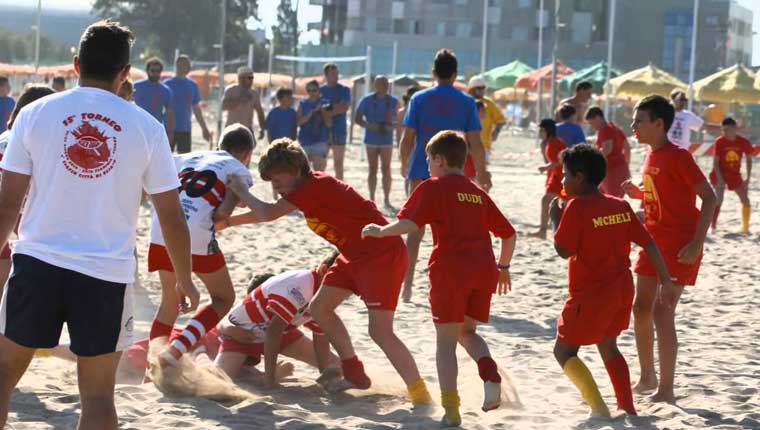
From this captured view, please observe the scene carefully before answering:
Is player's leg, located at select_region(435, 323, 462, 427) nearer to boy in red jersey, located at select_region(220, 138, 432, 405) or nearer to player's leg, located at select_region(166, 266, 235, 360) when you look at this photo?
boy in red jersey, located at select_region(220, 138, 432, 405)

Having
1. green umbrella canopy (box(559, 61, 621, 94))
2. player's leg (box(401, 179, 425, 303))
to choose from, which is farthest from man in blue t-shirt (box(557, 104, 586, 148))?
green umbrella canopy (box(559, 61, 621, 94))

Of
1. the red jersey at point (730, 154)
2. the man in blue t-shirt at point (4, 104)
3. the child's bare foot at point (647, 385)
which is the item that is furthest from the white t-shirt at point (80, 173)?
the red jersey at point (730, 154)

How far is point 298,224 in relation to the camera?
44.3 ft

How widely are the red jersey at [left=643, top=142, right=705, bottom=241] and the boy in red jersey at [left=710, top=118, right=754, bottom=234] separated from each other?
8964 mm

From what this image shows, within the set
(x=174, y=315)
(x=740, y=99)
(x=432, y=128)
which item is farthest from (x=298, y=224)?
(x=740, y=99)

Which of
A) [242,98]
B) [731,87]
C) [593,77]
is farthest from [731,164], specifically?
[593,77]

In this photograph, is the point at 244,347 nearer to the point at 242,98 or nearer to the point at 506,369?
the point at 506,369

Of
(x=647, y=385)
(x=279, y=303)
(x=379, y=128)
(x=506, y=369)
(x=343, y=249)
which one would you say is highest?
(x=379, y=128)

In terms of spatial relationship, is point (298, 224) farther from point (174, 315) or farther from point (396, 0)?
point (396, 0)

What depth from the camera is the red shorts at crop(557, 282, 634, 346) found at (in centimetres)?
535

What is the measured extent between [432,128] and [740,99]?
82.0 ft

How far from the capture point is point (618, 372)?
544 centimetres

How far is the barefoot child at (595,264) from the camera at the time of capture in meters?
5.33

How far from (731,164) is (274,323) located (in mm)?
9850
